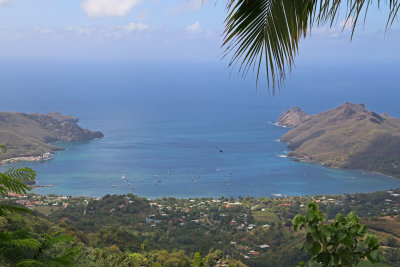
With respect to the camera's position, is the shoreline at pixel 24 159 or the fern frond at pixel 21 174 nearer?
the fern frond at pixel 21 174

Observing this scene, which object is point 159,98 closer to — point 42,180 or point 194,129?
point 194,129

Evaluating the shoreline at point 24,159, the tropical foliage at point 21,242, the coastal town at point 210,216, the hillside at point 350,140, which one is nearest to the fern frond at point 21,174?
the tropical foliage at point 21,242


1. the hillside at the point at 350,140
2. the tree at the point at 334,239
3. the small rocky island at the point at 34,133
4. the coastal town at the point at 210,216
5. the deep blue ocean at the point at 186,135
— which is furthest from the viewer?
the small rocky island at the point at 34,133

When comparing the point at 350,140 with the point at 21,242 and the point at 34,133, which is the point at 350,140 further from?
the point at 21,242

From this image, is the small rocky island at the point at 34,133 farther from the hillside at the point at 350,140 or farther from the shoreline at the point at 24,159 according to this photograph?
the hillside at the point at 350,140

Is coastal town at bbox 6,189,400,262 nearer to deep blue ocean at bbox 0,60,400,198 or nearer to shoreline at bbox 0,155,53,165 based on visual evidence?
deep blue ocean at bbox 0,60,400,198

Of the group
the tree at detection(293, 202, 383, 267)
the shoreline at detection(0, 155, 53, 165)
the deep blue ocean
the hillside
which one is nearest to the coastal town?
the deep blue ocean

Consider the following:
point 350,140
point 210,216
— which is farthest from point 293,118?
point 210,216
